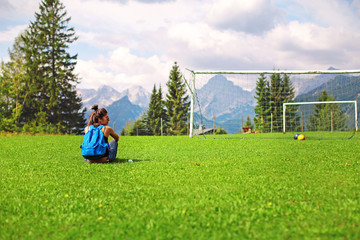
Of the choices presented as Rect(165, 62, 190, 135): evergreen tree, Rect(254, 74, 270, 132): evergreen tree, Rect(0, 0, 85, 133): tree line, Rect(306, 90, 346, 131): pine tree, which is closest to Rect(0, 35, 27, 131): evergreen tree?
Rect(0, 0, 85, 133): tree line

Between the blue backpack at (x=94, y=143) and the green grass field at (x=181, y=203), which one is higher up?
the blue backpack at (x=94, y=143)

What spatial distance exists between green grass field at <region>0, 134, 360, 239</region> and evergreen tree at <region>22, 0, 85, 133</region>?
35356mm

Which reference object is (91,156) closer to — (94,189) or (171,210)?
(94,189)

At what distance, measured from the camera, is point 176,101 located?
56438 millimetres

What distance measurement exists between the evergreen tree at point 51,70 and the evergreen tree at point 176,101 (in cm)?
2001

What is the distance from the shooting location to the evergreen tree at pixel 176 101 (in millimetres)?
55656

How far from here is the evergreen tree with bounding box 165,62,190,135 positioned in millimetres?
55656

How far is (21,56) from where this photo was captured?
38312 mm

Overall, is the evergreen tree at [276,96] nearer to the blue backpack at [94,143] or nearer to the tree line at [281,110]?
the tree line at [281,110]

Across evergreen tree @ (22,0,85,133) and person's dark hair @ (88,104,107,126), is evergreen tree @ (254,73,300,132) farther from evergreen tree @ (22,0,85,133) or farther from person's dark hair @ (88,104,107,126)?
evergreen tree @ (22,0,85,133)

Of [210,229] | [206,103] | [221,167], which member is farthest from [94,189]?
[206,103]

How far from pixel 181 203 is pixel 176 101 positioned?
5342 cm

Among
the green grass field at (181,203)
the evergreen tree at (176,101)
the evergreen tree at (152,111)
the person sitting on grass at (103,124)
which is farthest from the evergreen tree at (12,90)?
the green grass field at (181,203)

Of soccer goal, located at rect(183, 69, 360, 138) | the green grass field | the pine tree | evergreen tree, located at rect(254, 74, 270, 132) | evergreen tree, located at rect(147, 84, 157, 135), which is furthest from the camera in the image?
evergreen tree, located at rect(147, 84, 157, 135)
